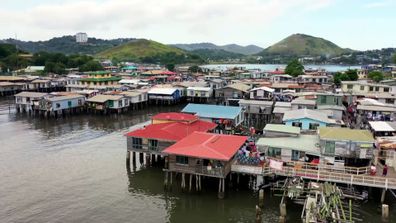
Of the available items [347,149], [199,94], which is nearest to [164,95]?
[199,94]

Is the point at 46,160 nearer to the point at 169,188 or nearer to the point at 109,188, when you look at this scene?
the point at 109,188

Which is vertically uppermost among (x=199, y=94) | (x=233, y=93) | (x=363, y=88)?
(x=363, y=88)

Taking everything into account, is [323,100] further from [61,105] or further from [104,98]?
[61,105]

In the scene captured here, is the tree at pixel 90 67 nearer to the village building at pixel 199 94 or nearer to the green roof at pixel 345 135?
the village building at pixel 199 94

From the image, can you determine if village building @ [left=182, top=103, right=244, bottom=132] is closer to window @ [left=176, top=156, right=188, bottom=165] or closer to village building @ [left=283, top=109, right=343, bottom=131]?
village building @ [left=283, top=109, right=343, bottom=131]

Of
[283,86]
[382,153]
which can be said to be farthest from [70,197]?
[283,86]

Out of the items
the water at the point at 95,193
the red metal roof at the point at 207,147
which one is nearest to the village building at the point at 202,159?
the red metal roof at the point at 207,147
